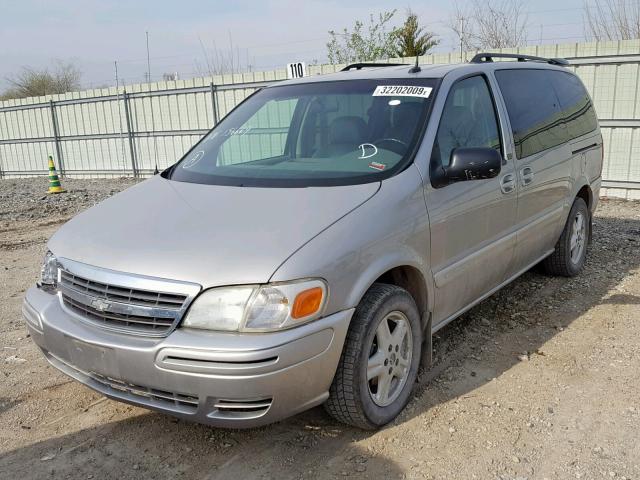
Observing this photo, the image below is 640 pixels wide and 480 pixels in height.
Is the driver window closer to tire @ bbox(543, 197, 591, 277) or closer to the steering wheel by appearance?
the steering wheel

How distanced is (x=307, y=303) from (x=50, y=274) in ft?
4.83

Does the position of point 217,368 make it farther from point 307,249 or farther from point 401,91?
point 401,91

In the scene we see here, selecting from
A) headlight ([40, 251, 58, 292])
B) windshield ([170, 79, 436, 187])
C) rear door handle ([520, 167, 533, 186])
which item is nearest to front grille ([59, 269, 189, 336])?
headlight ([40, 251, 58, 292])

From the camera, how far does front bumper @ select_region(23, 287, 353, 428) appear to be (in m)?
2.40

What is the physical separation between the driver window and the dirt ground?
1.34m

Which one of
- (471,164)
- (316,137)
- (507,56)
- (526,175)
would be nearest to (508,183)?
Answer: (526,175)

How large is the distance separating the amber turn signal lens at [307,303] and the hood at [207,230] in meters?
0.17

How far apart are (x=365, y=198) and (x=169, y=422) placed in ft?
5.19

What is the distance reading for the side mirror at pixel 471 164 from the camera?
3207 mm

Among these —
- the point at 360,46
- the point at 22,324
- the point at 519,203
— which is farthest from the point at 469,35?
the point at 22,324

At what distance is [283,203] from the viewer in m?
2.97

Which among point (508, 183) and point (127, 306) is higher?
point (508, 183)

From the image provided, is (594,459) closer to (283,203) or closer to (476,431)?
(476,431)

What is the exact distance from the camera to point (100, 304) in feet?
8.70
